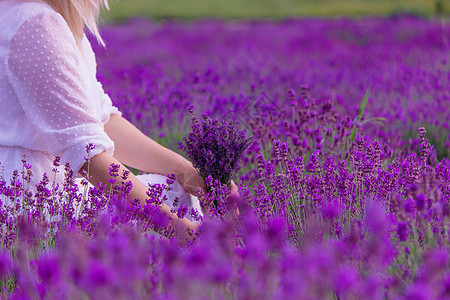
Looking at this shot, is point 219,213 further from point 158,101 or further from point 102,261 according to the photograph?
point 158,101

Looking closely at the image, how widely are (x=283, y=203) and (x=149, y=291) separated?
1000 mm

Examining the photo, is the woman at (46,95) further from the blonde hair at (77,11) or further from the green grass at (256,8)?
the green grass at (256,8)

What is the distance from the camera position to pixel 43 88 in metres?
2.09

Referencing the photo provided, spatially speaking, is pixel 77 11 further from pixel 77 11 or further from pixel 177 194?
pixel 177 194

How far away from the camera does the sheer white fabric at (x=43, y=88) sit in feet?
6.81

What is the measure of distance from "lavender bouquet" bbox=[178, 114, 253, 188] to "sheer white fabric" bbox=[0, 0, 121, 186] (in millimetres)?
416

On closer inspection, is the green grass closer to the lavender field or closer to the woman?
the lavender field

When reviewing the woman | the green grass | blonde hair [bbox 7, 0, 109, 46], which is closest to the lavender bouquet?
the woman

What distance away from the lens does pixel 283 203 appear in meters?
2.34

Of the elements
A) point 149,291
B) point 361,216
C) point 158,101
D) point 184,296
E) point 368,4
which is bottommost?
point 368,4

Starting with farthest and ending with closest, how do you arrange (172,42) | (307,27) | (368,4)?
(368,4)
(307,27)
(172,42)

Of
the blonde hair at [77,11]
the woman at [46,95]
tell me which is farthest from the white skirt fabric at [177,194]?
the blonde hair at [77,11]

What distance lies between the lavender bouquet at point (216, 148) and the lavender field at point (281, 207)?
0.09 meters

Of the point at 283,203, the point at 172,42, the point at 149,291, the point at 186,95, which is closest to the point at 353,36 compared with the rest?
the point at 172,42
